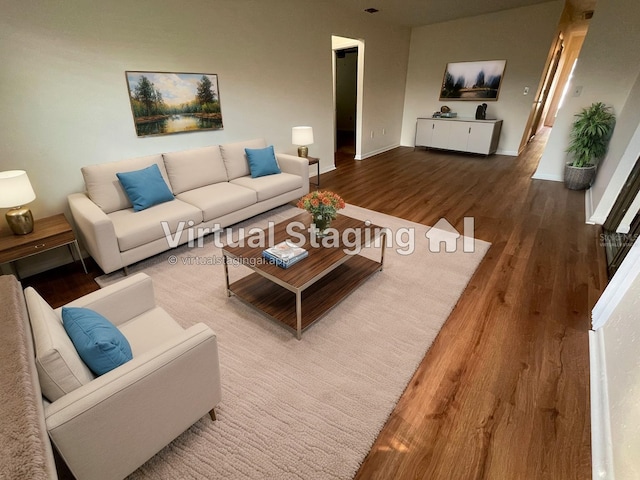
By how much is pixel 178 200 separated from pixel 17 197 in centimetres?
115

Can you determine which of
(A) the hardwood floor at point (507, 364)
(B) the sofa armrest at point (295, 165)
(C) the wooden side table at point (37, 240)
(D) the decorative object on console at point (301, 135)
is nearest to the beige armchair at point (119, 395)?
(A) the hardwood floor at point (507, 364)

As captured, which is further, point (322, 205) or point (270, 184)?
point (270, 184)

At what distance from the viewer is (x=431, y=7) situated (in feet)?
16.2

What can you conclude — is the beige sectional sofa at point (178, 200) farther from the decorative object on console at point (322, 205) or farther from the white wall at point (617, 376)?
the white wall at point (617, 376)

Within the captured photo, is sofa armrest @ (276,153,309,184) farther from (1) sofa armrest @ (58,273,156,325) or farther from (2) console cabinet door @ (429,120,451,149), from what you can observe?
(2) console cabinet door @ (429,120,451,149)

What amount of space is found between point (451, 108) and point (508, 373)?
6.50 meters

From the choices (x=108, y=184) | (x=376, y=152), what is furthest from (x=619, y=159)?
(x=108, y=184)

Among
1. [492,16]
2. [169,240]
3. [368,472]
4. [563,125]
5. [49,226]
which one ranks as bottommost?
Result: [368,472]

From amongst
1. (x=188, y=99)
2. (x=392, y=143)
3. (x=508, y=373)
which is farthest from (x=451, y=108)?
(x=508, y=373)

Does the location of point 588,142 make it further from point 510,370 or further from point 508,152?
point 510,370

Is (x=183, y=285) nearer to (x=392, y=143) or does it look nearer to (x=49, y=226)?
(x=49, y=226)

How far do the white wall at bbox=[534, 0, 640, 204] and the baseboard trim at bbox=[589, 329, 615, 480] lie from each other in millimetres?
2462

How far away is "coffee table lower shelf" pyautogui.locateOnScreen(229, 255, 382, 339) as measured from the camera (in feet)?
6.52

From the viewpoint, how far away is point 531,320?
204 cm
